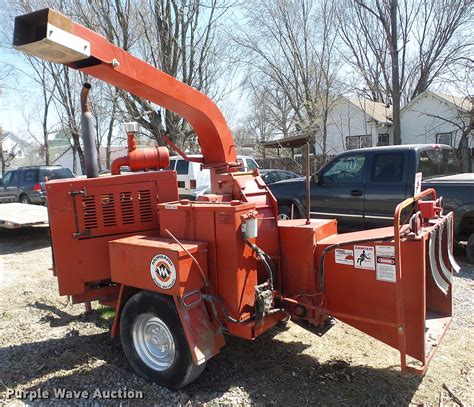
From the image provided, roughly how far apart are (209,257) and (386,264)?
4.35 ft

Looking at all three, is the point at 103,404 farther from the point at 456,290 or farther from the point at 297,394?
the point at 456,290

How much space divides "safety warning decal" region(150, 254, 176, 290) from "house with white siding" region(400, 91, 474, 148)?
24118 mm

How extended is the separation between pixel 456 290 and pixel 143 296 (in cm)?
420

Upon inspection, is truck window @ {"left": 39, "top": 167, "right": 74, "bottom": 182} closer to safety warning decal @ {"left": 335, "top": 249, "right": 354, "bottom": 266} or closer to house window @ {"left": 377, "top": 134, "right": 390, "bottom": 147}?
safety warning decal @ {"left": 335, "top": 249, "right": 354, "bottom": 266}

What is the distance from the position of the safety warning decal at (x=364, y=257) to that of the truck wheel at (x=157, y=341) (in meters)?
1.42

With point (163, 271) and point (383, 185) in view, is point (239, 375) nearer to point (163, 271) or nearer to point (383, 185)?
point (163, 271)


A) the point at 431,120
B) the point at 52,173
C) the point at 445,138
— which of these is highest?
the point at 431,120

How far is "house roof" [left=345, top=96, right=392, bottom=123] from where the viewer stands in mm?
26570

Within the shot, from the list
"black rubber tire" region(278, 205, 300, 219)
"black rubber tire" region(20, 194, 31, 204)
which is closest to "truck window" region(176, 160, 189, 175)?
"black rubber tire" region(278, 205, 300, 219)

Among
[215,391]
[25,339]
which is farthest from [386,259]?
[25,339]

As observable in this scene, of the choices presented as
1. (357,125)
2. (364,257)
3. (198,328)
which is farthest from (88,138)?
(357,125)

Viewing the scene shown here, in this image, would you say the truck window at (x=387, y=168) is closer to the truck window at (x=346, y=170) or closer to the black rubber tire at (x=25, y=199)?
the truck window at (x=346, y=170)

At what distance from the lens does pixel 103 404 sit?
3.21 m

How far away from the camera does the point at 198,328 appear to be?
3.18 metres
